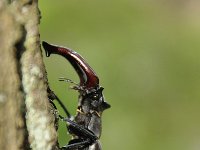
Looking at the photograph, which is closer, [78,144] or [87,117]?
[78,144]

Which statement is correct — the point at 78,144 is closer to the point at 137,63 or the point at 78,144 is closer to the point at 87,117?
the point at 87,117

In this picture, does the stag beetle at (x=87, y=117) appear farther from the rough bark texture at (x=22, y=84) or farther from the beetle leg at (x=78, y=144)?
the rough bark texture at (x=22, y=84)

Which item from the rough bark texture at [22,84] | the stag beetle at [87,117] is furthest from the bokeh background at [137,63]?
the rough bark texture at [22,84]

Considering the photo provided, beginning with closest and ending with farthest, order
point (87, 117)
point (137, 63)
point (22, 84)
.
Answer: point (22, 84)
point (87, 117)
point (137, 63)

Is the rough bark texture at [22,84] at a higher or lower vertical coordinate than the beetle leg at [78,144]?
higher

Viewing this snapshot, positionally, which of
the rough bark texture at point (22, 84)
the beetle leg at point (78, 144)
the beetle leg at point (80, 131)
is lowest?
the beetle leg at point (78, 144)

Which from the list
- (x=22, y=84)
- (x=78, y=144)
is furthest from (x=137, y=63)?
(x=22, y=84)

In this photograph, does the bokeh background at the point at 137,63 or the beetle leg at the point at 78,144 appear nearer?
the beetle leg at the point at 78,144
